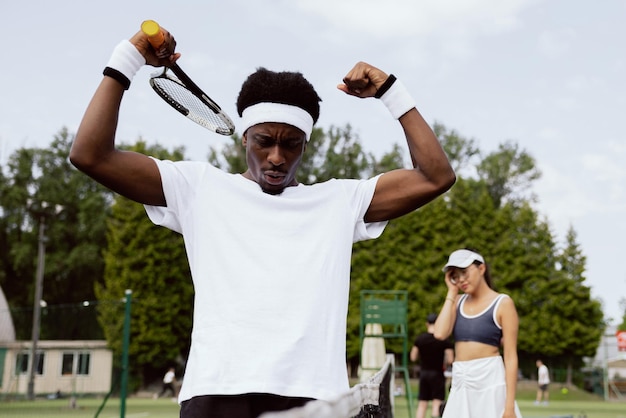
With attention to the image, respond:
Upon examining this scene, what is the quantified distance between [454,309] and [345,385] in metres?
4.52

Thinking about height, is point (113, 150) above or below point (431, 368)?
above

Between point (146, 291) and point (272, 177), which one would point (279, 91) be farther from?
point (146, 291)

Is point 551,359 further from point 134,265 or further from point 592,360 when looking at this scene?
point 134,265

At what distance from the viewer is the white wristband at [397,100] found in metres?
2.82

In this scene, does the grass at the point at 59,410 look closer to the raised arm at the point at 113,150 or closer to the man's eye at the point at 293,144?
the raised arm at the point at 113,150

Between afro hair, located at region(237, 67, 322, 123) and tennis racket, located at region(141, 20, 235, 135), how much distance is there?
0.50 m

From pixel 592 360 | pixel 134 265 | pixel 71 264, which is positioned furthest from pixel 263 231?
pixel 71 264

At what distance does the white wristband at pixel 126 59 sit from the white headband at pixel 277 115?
1.32 feet

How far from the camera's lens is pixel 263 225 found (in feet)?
8.06

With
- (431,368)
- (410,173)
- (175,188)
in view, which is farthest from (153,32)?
(431,368)

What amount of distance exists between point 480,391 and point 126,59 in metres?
4.51

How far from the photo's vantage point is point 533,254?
132 feet

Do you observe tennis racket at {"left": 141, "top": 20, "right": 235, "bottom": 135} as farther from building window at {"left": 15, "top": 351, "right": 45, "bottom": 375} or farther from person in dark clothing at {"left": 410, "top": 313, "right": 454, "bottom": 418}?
building window at {"left": 15, "top": 351, "right": 45, "bottom": 375}

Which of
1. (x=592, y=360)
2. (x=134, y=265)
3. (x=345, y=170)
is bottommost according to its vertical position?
(x=592, y=360)
